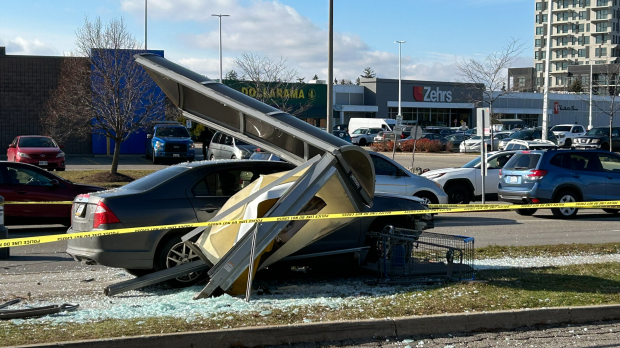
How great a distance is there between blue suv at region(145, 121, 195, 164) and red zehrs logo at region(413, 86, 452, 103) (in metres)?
46.6

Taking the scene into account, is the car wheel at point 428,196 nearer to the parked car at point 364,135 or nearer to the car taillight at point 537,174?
the car taillight at point 537,174

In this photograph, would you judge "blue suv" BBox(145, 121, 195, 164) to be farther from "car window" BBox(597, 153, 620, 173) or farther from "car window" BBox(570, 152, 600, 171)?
"car window" BBox(597, 153, 620, 173)

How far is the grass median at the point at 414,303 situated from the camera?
5734 millimetres

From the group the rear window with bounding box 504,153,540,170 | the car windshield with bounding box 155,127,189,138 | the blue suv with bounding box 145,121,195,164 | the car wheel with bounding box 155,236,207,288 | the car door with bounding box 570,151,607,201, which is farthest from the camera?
the car windshield with bounding box 155,127,189,138

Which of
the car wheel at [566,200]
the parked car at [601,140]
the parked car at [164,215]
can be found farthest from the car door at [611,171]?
the parked car at [601,140]

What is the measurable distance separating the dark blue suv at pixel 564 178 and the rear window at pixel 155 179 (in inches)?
399

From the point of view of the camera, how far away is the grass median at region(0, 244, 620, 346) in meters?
5.73

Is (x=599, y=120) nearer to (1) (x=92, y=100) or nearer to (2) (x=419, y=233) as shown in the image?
(1) (x=92, y=100)

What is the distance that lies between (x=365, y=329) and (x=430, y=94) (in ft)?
240

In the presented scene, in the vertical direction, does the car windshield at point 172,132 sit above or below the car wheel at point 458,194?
above

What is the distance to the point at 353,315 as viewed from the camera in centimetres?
623

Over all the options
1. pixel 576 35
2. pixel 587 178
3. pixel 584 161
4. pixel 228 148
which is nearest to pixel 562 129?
pixel 228 148

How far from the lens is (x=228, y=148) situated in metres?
25.4

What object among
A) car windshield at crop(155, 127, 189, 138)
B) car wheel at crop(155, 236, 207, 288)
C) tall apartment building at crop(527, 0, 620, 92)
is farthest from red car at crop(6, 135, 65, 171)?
tall apartment building at crop(527, 0, 620, 92)
